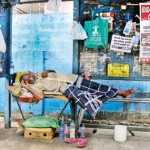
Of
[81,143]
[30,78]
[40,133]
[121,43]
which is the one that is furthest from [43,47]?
[81,143]

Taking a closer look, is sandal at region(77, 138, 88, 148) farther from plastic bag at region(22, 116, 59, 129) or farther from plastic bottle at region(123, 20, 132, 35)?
plastic bottle at region(123, 20, 132, 35)

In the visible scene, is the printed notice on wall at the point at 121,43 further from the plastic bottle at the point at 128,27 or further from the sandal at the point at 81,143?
the sandal at the point at 81,143

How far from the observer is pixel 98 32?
4582 mm

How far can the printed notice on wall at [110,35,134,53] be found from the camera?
470cm

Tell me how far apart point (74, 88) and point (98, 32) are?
3.53 feet

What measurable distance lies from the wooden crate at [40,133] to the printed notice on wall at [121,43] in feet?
5.63

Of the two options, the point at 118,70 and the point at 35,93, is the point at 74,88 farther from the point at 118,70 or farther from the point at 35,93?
the point at 118,70

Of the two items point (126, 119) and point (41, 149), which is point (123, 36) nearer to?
point (126, 119)

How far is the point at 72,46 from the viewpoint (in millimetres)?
5102

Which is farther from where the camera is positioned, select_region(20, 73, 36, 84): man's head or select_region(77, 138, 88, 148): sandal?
select_region(20, 73, 36, 84): man's head

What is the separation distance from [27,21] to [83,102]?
2293 mm

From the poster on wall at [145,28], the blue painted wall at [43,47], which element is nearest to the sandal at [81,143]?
the blue painted wall at [43,47]

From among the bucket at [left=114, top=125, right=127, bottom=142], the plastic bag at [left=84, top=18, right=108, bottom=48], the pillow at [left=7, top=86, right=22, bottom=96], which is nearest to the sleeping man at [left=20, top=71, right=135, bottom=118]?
the pillow at [left=7, top=86, right=22, bottom=96]

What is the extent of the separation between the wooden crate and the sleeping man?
516 millimetres
